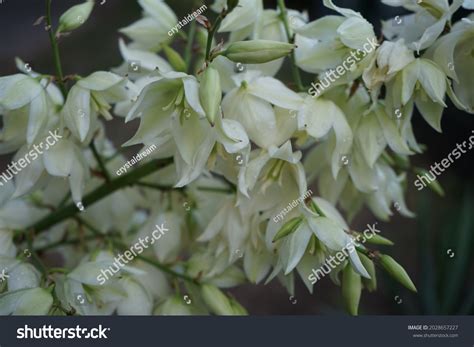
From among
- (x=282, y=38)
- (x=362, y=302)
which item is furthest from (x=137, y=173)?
(x=362, y=302)

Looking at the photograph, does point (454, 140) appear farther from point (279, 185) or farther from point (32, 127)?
point (32, 127)

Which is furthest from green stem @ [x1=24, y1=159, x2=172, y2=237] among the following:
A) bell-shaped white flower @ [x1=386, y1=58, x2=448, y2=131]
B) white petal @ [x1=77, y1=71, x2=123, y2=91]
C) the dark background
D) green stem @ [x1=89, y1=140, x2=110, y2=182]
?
the dark background

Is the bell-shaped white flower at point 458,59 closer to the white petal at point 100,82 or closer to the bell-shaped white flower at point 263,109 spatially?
the bell-shaped white flower at point 263,109

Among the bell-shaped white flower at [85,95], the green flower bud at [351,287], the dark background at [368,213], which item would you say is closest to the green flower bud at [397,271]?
the green flower bud at [351,287]

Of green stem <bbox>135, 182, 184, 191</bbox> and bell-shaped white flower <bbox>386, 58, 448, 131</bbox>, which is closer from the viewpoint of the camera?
bell-shaped white flower <bbox>386, 58, 448, 131</bbox>

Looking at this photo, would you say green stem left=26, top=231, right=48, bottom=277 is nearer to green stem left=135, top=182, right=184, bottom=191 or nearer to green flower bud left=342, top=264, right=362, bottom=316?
green stem left=135, top=182, right=184, bottom=191

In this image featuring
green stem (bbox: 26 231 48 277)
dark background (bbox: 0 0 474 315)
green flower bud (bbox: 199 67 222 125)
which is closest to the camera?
green flower bud (bbox: 199 67 222 125)

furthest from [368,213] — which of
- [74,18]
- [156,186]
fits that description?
[74,18]
